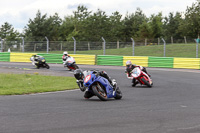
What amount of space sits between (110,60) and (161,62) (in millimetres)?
4283

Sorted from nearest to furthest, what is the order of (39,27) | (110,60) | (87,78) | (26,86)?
1. (87,78)
2. (26,86)
3. (110,60)
4. (39,27)

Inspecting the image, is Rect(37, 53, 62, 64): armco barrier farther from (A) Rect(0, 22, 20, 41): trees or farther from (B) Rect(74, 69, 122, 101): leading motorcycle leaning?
(A) Rect(0, 22, 20, 41): trees

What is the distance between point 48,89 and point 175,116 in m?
6.88

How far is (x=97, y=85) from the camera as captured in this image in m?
9.67

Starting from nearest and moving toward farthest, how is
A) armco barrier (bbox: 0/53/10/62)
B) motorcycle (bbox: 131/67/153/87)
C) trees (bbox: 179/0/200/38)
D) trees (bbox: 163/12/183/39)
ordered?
motorcycle (bbox: 131/67/153/87), armco barrier (bbox: 0/53/10/62), trees (bbox: 179/0/200/38), trees (bbox: 163/12/183/39)

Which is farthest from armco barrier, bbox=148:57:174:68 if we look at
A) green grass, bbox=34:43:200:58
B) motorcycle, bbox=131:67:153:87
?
motorcycle, bbox=131:67:153:87

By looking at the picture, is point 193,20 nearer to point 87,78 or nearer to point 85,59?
point 85,59

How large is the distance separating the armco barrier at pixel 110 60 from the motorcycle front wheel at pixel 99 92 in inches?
773

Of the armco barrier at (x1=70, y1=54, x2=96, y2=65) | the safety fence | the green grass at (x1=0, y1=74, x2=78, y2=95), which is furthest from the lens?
the armco barrier at (x1=70, y1=54, x2=96, y2=65)

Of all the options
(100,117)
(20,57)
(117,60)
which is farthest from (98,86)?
(20,57)

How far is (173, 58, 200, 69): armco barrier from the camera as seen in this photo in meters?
26.2

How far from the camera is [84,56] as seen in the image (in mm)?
30656

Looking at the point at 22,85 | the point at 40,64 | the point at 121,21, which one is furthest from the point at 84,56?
the point at 121,21

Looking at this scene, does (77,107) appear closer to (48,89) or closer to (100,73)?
(100,73)
